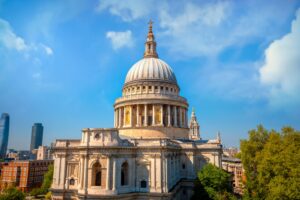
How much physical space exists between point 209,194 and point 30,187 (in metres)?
73.1

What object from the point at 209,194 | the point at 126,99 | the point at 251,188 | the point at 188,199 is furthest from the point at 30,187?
the point at 251,188

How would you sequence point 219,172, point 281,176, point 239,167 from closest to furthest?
point 281,176
point 219,172
point 239,167

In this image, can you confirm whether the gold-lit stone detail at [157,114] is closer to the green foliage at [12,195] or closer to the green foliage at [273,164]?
the green foliage at [273,164]

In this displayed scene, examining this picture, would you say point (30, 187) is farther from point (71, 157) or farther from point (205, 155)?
point (205, 155)

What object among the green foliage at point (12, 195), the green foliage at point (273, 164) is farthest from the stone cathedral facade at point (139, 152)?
the green foliage at point (12, 195)

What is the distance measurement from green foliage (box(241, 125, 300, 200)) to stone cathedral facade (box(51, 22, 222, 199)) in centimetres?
956

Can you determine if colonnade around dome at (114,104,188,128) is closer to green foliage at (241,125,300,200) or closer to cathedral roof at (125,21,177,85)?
cathedral roof at (125,21,177,85)

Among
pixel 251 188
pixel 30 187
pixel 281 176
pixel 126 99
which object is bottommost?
pixel 30 187

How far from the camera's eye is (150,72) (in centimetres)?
5803

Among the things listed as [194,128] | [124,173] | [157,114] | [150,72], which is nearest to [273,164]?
[124,173]

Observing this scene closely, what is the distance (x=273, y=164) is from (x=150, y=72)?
34476 mm

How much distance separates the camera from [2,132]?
645 ft

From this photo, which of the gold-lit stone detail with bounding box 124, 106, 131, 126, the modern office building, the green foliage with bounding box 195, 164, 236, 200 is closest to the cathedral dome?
the gold-lit stone detail with bounding box 124, 106, 131, 126

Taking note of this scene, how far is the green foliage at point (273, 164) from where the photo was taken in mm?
28761
